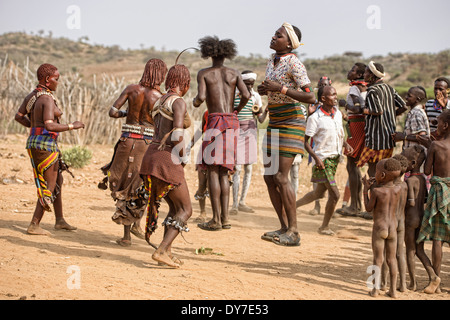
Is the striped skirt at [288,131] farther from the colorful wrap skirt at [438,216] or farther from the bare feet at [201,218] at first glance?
the bare feet at [201,218]

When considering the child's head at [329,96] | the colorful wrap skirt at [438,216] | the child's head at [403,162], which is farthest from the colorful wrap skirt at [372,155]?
the child's head at [403,162]

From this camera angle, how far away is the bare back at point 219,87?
6.70 meters

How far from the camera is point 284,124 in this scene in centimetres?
614

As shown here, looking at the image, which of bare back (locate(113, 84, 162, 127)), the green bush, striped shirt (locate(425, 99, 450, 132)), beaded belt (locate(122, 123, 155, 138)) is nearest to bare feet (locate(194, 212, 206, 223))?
beaded belt (locate(122, 123, 155, 138))

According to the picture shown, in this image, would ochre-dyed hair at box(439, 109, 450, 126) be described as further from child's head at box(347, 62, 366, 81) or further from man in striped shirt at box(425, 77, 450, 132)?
child's head at box(347, 62, 366, 81)

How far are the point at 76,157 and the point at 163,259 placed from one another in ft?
23.7

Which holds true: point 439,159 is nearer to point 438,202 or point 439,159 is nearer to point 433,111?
point 438,202

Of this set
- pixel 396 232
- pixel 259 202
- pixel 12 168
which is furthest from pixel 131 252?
pixel 12 168

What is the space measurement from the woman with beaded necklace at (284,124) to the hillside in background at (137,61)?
2704 centimetres

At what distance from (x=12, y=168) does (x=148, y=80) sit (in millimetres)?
5830

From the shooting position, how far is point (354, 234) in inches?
294

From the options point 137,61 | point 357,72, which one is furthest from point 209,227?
point 137,61

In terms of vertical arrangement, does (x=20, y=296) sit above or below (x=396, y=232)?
below
